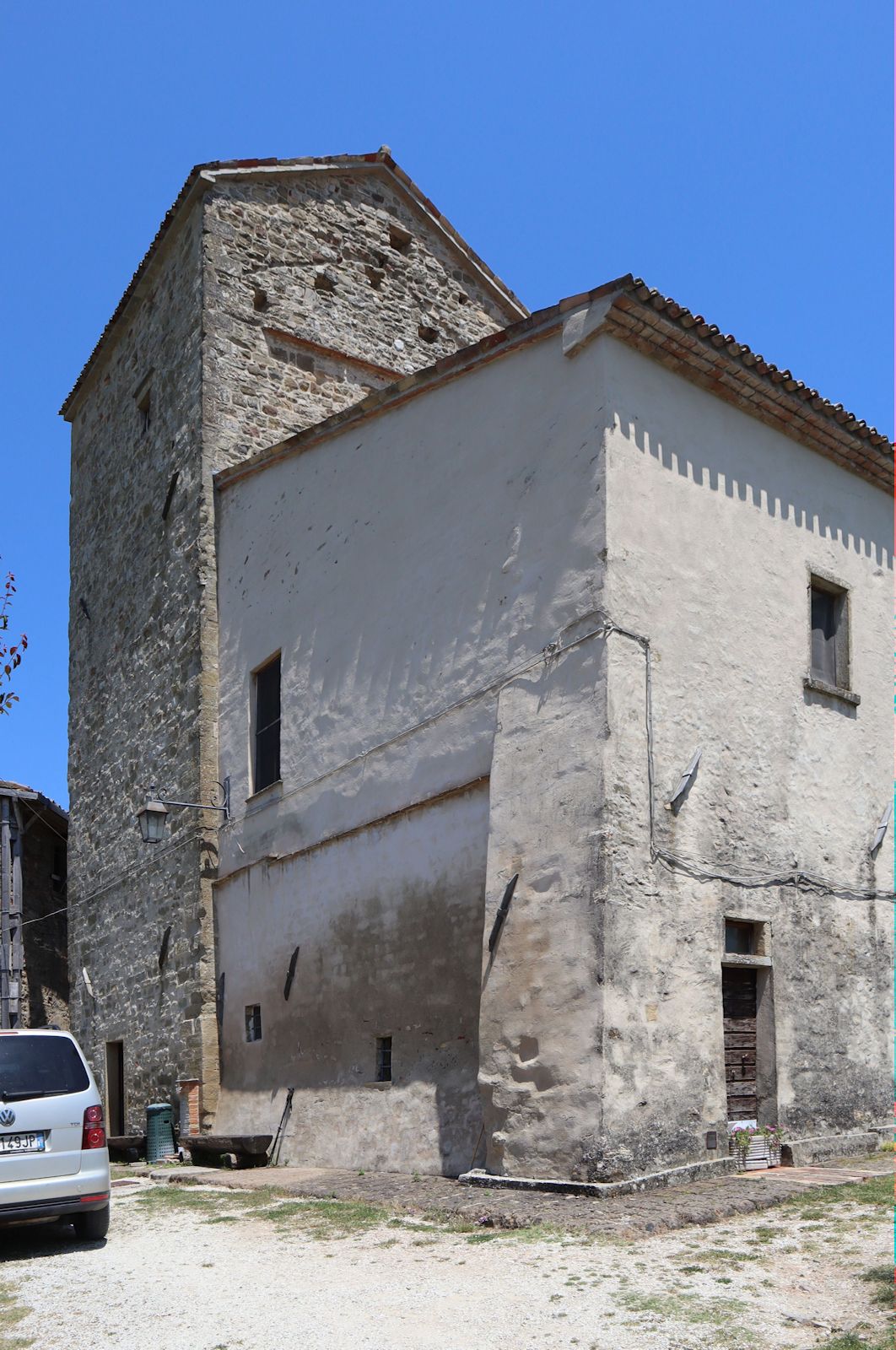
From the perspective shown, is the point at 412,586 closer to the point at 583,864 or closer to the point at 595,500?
the point at 595,500

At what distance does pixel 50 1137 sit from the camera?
779cm

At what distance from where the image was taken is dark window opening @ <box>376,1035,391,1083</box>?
36.4ft

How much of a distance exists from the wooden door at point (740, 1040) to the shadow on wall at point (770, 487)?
12.9 feet

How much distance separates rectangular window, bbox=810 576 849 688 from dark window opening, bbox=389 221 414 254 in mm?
9034

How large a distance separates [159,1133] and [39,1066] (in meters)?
6.49

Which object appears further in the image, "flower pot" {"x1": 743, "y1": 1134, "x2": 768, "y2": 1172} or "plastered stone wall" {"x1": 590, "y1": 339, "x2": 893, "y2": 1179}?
"flower pot" {"x1": 743, "y1": 1134, "x2": 768, "y2": 1172}

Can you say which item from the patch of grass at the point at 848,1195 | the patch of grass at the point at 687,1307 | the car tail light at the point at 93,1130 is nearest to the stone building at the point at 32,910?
the car tail light at the point at 93,1130

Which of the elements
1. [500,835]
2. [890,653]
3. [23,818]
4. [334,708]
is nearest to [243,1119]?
[334,708]

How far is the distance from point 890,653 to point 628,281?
473 centimetres

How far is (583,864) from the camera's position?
9.00 metres

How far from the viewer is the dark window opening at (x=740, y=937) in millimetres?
9914

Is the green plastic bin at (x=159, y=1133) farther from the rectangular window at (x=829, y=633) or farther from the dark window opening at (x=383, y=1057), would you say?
the rectangular window at (x=829, y=633)

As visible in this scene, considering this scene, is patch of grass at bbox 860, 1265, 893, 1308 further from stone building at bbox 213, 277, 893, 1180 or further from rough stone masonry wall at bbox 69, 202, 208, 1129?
rough stone masonry wall at bbox 69, 202, 208, 1129

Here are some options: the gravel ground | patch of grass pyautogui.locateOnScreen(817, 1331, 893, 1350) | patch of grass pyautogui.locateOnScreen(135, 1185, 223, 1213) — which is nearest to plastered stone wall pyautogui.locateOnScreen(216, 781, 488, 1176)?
patch of grass pyautogui.locateOnScreen(135, 1185, 223, 1213)
